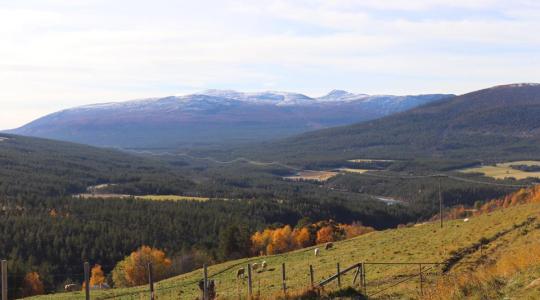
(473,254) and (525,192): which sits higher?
(473,254)

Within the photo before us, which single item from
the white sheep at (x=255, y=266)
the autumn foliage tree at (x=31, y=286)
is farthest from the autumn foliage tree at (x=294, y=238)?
the white sheep at (x=255, y=266)

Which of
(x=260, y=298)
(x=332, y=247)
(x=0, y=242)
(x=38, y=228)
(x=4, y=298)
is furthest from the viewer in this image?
(x=38, y=228)

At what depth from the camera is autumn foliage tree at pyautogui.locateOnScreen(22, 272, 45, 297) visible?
82.1 meters

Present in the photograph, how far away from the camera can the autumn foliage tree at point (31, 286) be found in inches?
3233

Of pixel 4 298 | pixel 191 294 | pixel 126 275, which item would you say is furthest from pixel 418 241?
pixel 126 275

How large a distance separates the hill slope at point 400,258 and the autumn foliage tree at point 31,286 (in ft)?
121

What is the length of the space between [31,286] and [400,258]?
62.3m

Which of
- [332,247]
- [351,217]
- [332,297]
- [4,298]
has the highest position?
[4,298]

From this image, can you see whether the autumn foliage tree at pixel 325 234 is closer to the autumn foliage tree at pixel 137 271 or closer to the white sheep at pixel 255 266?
the autumn foliage tree at pixel 137 271

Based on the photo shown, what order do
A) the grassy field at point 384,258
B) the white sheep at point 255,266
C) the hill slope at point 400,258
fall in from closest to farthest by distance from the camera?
the hill slope at point 400,258, the grassy field at point 384,258, the white sheep at point 255,266

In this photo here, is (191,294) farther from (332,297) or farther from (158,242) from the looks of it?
(158,242)

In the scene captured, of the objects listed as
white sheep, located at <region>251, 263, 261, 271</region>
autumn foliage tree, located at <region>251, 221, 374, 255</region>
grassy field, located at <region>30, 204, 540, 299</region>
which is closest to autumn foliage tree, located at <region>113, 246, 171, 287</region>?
autumn foliage tree, located at <region>251, 221, 374, 255</region>

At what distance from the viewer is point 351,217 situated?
637 ft

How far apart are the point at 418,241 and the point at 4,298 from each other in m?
37.0
